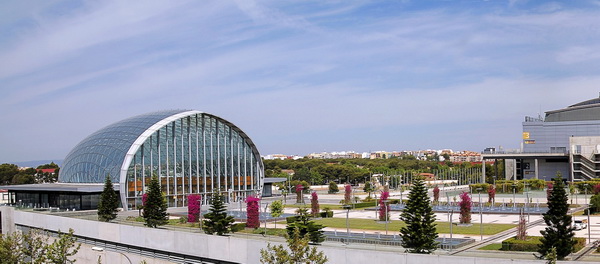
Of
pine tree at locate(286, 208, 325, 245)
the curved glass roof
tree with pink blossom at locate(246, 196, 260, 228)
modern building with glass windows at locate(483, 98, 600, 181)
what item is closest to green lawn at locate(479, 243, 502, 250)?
pine tree at locate(286, 208, 325, 245)

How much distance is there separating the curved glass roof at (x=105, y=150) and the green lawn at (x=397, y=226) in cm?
2284

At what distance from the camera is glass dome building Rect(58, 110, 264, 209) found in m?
61.9

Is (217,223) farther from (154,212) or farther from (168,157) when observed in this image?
(168,157)

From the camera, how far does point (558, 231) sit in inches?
1113

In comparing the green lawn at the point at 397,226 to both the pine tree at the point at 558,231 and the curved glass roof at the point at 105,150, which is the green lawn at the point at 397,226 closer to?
the pine tree at the point at 558,231

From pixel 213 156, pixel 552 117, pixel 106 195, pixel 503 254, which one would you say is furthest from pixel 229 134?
pixel 552 117

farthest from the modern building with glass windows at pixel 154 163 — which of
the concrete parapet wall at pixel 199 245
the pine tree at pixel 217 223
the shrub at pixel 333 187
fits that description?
the shrub at pixel 333 187

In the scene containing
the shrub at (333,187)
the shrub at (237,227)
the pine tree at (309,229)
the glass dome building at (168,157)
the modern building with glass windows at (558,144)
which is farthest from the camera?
the shrub at (333,187)

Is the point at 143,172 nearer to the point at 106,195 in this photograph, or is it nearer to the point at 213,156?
the point at 213,156

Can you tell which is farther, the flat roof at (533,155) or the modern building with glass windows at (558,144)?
the flat roof at (533,155)

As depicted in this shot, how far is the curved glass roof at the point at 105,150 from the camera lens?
204 feet

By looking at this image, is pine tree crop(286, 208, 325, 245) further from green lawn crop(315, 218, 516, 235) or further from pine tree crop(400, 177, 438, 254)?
green lawn crop(315, 218, 516, 235)

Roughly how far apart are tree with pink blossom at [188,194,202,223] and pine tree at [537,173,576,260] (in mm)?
27564

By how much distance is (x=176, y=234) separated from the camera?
123 ft
